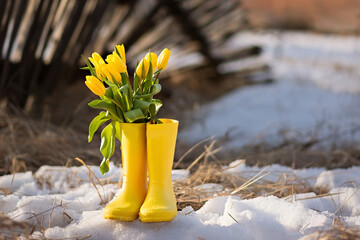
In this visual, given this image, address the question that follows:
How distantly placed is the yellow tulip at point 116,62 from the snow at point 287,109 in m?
1.77

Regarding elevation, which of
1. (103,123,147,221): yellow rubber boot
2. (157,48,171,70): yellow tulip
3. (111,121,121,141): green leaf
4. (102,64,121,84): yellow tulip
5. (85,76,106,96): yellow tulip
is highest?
(157,48,171,70): yellow tulip

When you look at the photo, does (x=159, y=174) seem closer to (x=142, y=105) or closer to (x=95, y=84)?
(x=142, y=105)

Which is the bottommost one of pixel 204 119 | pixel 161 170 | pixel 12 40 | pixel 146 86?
pixel 204 119

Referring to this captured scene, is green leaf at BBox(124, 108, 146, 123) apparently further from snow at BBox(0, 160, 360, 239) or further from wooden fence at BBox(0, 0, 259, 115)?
wooden fence at BBox(0, 0, 259, 115)

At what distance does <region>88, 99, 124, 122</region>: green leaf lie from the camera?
1.31 meters

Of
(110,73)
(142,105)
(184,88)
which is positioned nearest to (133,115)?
(142,105)

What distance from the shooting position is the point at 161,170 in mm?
1345

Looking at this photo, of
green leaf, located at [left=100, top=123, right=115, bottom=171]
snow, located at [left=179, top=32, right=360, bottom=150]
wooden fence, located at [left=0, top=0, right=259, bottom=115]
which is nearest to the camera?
green leaf, located at [left=100, top=123, right=115, bottom=171]

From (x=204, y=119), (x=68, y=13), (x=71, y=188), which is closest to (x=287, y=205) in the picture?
(x=71, y=188)

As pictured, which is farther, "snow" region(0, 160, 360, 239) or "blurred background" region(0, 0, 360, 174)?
"blurred background" region(0, 0, 360, 174)

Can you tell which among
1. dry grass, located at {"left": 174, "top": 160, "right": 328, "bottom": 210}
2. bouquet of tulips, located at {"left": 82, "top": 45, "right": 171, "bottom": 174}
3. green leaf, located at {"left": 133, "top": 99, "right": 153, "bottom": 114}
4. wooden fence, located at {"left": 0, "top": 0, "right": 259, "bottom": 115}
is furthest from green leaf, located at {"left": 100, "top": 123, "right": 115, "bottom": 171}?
wooden fence, located at {"left": 0, "top": 0, "right": 259, "bottom": 115}

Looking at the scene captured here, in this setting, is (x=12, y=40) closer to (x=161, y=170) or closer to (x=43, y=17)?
(x=43, y=17)

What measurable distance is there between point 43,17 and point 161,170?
187 cm

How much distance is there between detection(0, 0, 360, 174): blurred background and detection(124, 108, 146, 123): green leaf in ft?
1.58
